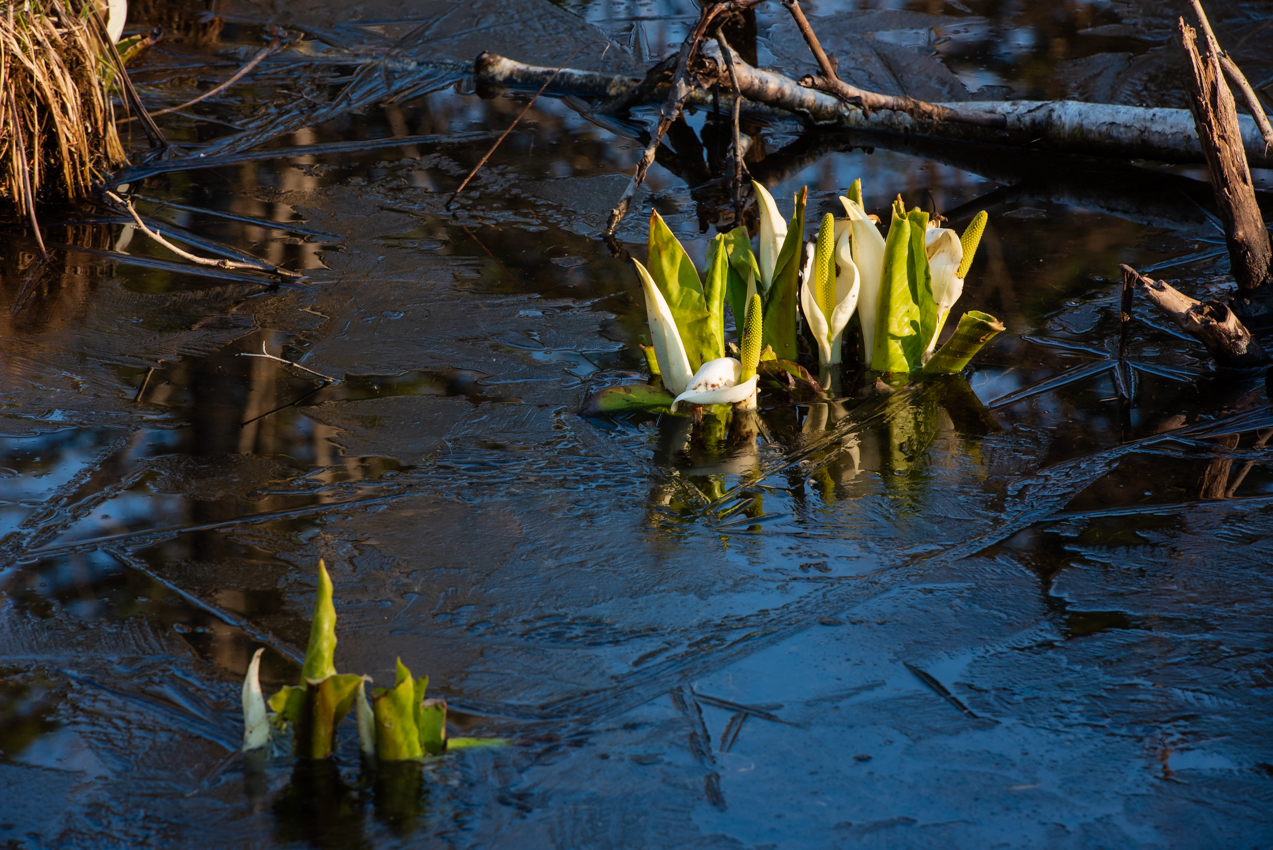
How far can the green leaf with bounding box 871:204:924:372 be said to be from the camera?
3.02 metres

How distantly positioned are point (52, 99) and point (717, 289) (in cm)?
302

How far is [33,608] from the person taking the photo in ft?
7.52

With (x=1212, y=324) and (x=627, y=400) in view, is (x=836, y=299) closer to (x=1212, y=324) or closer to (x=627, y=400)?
(x=627, y=400)

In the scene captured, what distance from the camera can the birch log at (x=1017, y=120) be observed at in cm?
481

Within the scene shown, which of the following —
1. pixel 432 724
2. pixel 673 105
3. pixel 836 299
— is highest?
pixel 673 105

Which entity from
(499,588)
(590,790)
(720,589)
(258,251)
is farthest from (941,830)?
(258,251)

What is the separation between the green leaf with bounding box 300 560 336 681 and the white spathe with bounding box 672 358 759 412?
131cm

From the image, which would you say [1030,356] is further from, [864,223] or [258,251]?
[258,251]

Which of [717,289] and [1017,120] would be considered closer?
[717,289]

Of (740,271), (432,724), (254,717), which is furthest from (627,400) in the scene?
(254,717)

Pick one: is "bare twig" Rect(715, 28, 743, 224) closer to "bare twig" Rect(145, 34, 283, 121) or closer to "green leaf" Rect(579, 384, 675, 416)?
"green leaf" Rect(579, 384, 675, 416)

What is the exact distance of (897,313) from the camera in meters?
3.15

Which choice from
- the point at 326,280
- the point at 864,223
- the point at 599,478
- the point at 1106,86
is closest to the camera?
the point at 599,478

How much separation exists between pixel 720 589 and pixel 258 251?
2718 mm
